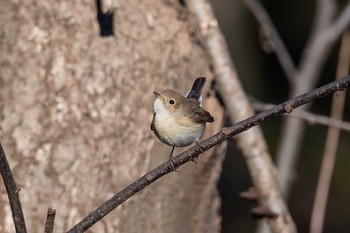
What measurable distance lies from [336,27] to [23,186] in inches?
89.7

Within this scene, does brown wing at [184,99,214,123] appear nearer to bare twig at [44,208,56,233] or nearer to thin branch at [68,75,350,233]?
thin branch at [68,75,350,233]

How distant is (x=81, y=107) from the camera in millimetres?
2596

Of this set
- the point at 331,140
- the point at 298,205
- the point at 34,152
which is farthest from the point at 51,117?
the point at 298,205

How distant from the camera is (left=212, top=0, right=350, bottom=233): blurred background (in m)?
6.90

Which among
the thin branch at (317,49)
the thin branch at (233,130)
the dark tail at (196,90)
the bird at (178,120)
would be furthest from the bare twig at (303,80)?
the thin branch at (233,130)

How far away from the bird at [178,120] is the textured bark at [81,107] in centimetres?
29

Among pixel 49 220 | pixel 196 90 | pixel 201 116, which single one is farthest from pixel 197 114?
pixel 49 220

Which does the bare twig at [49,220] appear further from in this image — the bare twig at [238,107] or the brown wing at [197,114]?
the bare twig at [238,107]

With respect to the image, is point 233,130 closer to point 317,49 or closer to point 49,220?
point 49,220

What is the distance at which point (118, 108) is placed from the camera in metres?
2.67

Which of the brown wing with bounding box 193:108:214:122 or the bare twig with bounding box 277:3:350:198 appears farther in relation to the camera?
the bare twig with bounding box 277:3:350:198

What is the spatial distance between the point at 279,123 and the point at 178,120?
16.2 feet

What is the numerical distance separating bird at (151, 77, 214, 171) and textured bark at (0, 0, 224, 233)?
0.29 m

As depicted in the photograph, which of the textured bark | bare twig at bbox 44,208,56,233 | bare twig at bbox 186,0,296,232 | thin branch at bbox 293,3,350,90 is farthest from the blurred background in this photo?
bare twig at bbox 44,208,56,233
